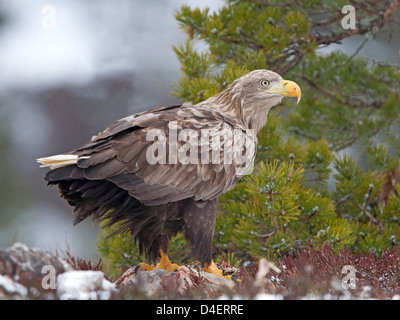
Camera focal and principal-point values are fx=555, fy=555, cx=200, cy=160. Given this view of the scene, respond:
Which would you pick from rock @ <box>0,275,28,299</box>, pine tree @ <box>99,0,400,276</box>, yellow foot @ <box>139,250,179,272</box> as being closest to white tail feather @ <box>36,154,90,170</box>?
rock @ <box>0,275,28,299</box>

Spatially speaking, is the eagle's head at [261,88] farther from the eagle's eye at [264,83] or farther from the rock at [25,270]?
the rock at [25,270]

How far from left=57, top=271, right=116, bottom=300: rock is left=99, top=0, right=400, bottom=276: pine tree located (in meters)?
1.31

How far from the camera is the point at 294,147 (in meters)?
3.67

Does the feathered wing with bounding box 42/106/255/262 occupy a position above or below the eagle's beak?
below

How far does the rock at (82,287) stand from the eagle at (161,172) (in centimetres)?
53

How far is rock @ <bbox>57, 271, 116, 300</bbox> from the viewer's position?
1.99 meters

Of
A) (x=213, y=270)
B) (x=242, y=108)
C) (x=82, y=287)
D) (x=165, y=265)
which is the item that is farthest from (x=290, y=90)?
(x=82, y=287)

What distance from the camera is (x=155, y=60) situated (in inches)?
268

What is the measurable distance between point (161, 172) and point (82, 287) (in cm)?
80

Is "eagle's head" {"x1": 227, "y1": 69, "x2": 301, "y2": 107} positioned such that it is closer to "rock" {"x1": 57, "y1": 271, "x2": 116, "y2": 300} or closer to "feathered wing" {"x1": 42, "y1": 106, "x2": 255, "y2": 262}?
"feathered wing" {"x1": 42, "y1": 106, "x2": 255, "y2": 262}

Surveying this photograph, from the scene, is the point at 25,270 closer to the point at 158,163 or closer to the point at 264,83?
the point at 158,163

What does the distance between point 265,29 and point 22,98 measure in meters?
3.64

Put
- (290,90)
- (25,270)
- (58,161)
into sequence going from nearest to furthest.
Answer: (25,270)
(58,161)
(290,90)

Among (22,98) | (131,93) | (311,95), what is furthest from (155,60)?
(311,95)
